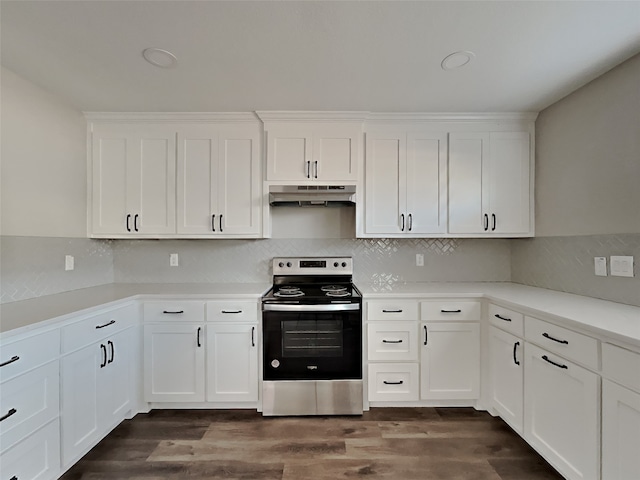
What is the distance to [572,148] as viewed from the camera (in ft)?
7.41

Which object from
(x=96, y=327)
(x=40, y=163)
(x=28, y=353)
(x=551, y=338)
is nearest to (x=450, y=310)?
(x=551, y=338)

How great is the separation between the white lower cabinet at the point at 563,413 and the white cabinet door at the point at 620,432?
0.04 meters

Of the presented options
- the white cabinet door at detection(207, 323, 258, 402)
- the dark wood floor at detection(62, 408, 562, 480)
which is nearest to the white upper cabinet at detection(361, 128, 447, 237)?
the white cabinet door at detection(207, 323, 258, 402)

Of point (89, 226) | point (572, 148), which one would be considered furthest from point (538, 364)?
point (89, 226)

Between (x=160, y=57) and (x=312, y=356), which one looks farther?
(x=312, y=356)

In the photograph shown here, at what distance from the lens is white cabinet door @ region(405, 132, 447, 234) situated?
2646mm

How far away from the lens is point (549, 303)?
1919 mm

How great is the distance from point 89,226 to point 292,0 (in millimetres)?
2430

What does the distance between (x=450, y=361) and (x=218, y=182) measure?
2.37 meters

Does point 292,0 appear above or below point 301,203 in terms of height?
above

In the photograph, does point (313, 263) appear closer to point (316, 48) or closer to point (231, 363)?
point (231, 363)

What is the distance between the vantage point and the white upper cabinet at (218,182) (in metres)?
2.63

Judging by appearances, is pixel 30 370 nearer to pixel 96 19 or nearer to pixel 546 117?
pixel 96 19

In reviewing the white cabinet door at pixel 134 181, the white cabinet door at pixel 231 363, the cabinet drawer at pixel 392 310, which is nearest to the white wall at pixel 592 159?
the cabinet drawer at pixel 392 310
